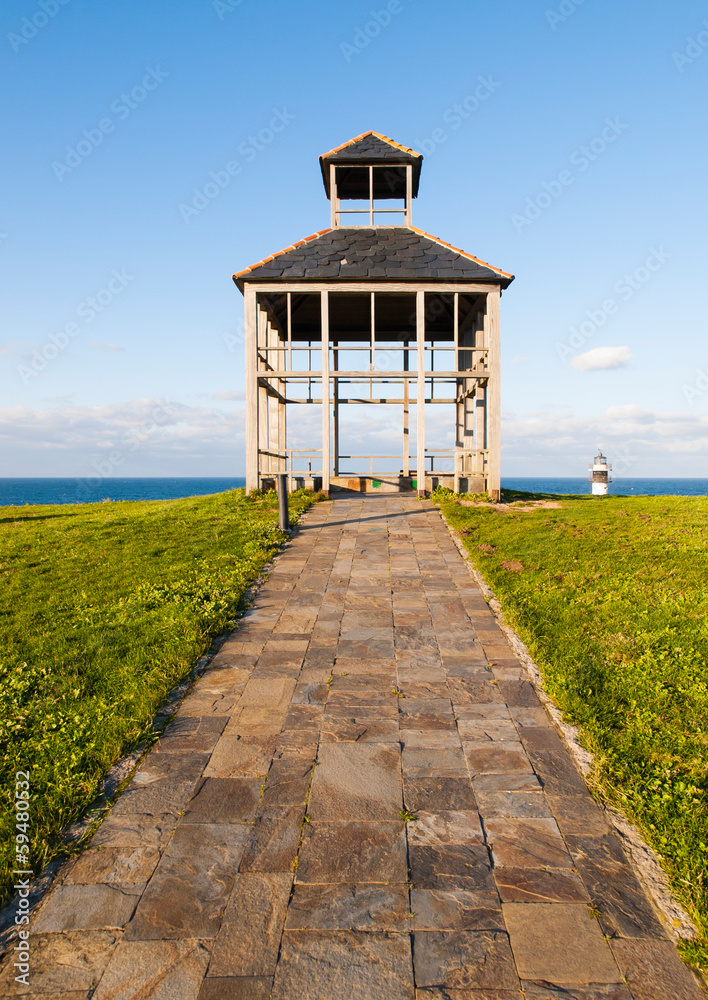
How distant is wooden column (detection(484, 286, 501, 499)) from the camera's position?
49.0ft

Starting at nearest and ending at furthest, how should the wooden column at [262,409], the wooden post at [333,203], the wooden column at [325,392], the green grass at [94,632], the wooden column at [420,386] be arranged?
the green grass at [94,632]
the wooden column at [325,392]
the wooden column at [420,386]
the wooden column at [262,409]
the wooden post at [333,203]

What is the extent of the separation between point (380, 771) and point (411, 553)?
5801 mm

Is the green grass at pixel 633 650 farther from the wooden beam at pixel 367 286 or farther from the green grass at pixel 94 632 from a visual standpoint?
the wooden beam at pixel 367 286

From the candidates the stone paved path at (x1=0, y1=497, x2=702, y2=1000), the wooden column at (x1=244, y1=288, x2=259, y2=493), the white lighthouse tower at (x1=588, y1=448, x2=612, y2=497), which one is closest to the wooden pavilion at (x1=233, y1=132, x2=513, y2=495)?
the wooden column at (x1=244, y1=288, x2=259, y2=493)

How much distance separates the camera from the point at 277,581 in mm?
8008

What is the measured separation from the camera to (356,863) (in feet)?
9.86

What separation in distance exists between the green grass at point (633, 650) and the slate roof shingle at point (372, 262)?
8034 mm

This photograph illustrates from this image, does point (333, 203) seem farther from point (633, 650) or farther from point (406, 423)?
point (633, 650)


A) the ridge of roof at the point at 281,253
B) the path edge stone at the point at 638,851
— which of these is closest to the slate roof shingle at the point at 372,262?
the ridge of roof at the point at 281,253

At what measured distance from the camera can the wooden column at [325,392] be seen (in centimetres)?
1473

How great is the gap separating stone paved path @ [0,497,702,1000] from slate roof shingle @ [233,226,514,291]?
12506mm

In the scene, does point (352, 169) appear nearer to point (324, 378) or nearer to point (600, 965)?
point (324, 378)

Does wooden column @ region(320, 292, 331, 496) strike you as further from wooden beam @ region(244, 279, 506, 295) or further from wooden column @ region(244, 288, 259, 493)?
wooden column @ region(244, 288, 259, 493)

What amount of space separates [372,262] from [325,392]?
160 inches
